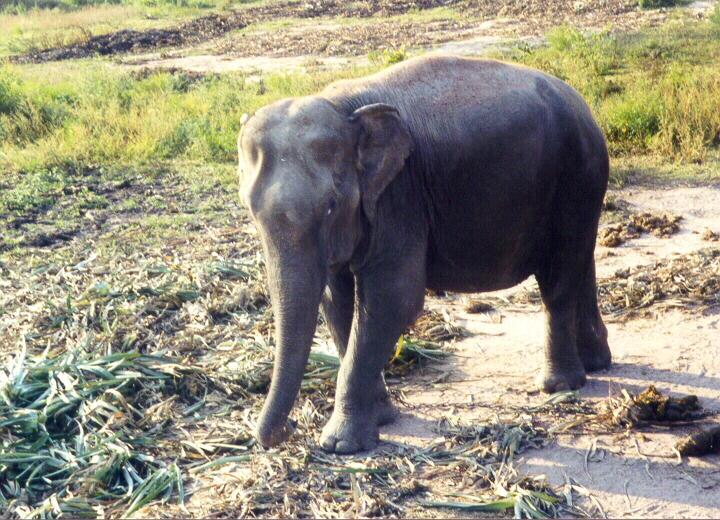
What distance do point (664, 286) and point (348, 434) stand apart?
303 centimetres

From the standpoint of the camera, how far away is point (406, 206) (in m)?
5.20

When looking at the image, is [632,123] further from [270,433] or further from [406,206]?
[270,433]

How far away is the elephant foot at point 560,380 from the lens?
19.3 ft

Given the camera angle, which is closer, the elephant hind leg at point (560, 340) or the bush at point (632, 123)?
the elephant hind leg at point (560, 340)

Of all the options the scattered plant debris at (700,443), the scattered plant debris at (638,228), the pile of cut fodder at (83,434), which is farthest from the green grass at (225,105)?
the scattered plant debris at (700,443)

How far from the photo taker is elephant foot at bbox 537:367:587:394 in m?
5.89

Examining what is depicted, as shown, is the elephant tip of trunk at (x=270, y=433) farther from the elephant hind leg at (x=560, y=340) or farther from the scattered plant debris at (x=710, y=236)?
the scattered plant debris at (x=710, y=236)

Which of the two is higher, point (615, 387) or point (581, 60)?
point (581, 60)

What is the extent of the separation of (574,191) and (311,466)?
2.01 meters

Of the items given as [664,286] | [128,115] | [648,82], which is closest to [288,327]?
[664,286]

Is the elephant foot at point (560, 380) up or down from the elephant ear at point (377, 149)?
down

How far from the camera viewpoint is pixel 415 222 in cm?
525

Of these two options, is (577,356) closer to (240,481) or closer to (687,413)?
(687,413)

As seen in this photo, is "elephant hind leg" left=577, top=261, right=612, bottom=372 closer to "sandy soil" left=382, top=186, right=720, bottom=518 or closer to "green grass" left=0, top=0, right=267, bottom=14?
"sandy soil" left=382, top=186, right=720, bottom=518
